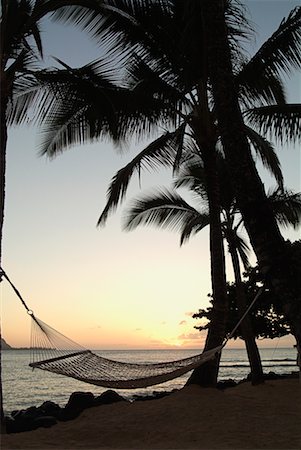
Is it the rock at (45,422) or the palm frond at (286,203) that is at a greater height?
the palm frond at (286,203)

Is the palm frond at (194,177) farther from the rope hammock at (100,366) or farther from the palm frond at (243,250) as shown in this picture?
the rope hammock at (100,366)

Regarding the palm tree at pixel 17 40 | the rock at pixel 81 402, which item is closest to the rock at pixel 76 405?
the rock at pixel 81 402

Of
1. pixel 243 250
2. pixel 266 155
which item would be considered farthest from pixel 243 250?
pixel 266 155

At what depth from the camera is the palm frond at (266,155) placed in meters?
8.12

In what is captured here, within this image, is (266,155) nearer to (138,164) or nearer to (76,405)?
(138,164)

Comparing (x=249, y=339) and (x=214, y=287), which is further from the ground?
(x=214, y=287)

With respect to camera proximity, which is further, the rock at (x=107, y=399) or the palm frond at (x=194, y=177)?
the palm frond at (x=194, y=177)

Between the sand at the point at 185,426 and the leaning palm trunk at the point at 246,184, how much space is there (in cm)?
199

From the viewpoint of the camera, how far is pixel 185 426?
6004 millimetres

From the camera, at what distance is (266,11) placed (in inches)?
314

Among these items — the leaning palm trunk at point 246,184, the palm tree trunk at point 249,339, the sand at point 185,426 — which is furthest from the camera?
the palm tree trunk at point 249,339

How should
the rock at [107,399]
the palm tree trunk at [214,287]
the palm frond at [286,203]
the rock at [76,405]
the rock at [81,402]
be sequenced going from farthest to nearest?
the palm frond at [286,203], the rock at [107,399], the palm tree trunk at [214,287], the rock at [81,402], the rock at [76,405]

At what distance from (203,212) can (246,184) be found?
705cm

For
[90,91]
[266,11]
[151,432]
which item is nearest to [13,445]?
[151,432]
